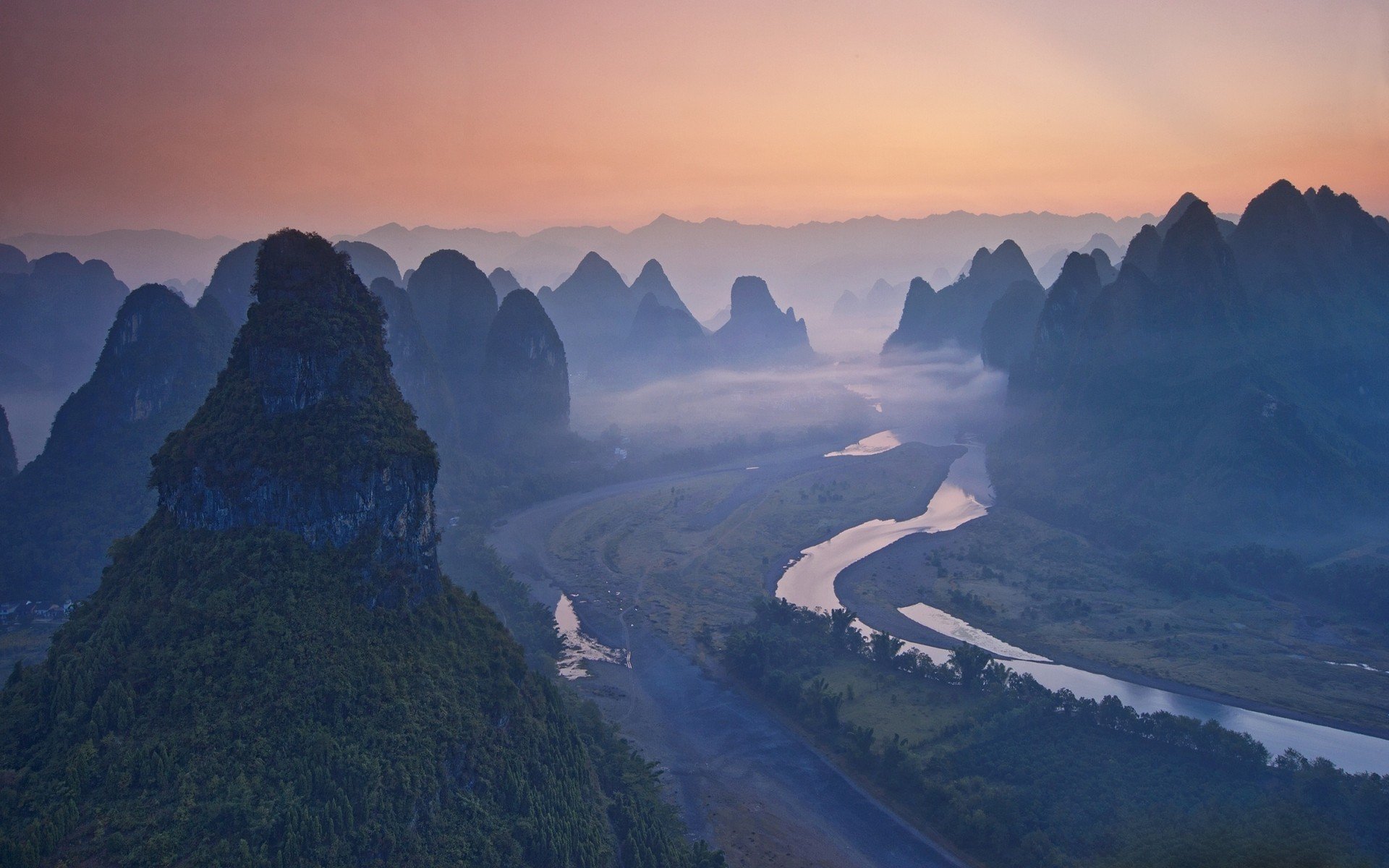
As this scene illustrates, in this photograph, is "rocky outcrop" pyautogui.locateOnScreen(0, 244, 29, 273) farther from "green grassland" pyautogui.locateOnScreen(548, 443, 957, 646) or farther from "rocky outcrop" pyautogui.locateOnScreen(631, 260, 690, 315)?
"green grassland" pyautogui.locateOnScreen(548, 443, 957, 646)

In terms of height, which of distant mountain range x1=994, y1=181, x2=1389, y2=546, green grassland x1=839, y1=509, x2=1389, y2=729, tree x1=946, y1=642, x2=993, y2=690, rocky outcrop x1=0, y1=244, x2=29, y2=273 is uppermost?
rocky outcrop x1=0, y1=244, x2=29, y2=273

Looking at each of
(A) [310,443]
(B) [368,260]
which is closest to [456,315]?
(B) [368,260]

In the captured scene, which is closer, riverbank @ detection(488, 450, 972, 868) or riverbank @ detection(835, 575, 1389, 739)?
riverbank @ detection(488, 450, 972, 868)

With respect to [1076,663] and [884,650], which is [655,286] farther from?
[1076,663]

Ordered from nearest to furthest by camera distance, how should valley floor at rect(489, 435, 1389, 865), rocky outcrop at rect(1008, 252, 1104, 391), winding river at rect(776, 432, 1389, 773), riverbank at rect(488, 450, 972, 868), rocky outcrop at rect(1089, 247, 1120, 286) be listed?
1. riverbank at rect(488, 450, 972, 868)
2. valley floor at rect(489, 435, 1389, 865)
3. winding river at rect(776, 432, 1389, 773)
4. rocky outcrop at rect(1008, 252, 1104, 391)
5. rocky outcrop at rect(1089, 247, 1120, 286)

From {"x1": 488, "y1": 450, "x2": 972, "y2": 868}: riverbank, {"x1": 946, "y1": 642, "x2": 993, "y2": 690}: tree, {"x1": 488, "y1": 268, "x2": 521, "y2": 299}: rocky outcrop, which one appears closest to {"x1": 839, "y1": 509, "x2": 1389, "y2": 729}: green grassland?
{"x1": 946, "y1": 642, "x2": 993, "y2": 690}: tree

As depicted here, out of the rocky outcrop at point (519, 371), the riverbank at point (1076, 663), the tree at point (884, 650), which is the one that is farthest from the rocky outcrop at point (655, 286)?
the tree at point (884, 650)
